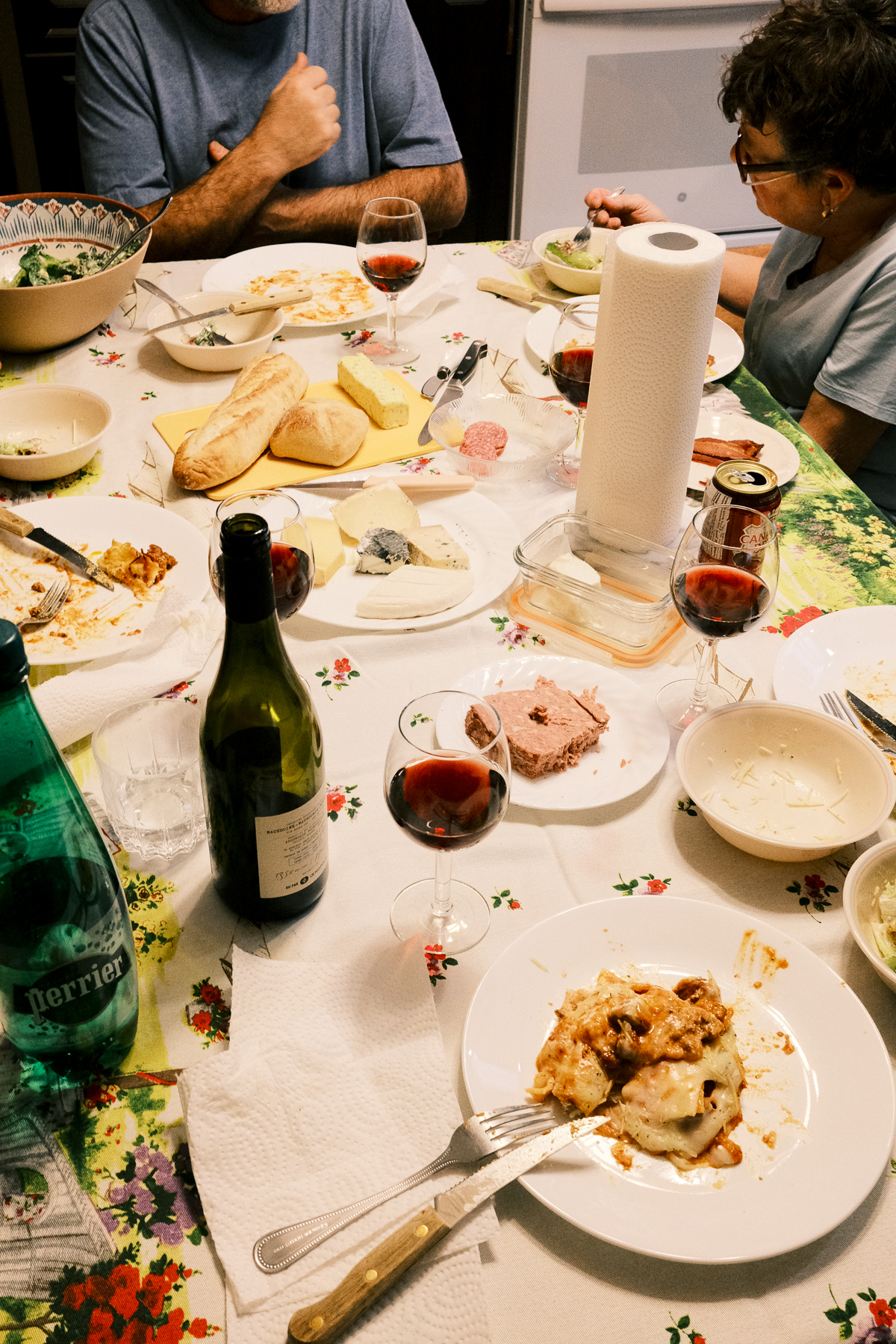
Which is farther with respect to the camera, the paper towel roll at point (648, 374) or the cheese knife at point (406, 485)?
the cheese knife at point (406, 485)

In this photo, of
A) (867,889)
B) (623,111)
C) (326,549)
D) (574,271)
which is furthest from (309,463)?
(623,111)

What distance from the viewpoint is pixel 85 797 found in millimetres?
1003

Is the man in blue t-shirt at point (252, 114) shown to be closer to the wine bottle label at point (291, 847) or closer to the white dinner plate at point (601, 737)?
the white dinner plate at point (601, 737)

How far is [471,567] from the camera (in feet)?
4.50

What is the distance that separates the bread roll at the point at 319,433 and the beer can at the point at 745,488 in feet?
1.99

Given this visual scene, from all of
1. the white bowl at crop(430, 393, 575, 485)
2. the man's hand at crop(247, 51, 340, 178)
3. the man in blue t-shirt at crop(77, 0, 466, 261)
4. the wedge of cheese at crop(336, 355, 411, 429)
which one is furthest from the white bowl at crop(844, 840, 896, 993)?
the man's hand at crop(247, 51, 340, 178)

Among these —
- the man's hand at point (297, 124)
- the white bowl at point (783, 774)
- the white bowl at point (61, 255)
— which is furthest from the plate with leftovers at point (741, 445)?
the man's hand at point (297, 124)

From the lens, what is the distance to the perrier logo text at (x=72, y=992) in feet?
2.35

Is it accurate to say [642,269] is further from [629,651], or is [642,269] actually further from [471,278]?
[471,278]

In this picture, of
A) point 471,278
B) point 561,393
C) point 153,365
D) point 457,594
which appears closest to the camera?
point 457,594

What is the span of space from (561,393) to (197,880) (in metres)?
1.05

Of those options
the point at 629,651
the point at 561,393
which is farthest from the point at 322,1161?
the point at 561,393

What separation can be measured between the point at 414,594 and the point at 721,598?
408 mm

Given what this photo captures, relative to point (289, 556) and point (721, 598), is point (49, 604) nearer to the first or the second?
point (289, 556)
